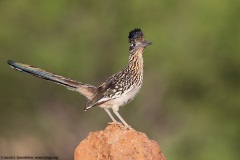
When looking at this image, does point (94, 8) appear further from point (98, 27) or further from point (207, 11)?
point (207, 11)

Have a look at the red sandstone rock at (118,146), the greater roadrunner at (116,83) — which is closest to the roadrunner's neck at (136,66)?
the greater roadrunner at (116,83)

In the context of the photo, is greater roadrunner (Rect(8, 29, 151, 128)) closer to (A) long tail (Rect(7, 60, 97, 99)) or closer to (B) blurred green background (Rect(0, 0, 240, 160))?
(A) long tail (Rect(7, 60, 97, 99))

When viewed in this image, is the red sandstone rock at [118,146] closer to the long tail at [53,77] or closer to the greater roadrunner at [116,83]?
the greater roadrunner at [116,83]

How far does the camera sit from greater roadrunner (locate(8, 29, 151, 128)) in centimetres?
1127

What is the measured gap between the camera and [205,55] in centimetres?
2336

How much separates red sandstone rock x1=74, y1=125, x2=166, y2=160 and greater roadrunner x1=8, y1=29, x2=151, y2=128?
81cm

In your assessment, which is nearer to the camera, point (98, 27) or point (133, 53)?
point (133, 53)

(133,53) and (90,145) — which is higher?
(133,53)

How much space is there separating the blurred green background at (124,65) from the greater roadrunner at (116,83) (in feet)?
35.6

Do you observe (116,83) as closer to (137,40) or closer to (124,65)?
(137,40)

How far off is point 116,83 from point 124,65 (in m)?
11.9

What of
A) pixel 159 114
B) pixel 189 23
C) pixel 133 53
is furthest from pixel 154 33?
pixel 133 53

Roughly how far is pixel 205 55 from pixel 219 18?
986 mm

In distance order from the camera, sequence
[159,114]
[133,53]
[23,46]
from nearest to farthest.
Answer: [133,53]
[23,46]
[159,114]
